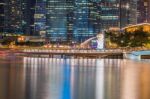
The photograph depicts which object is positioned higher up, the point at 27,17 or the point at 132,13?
the point at 132,13

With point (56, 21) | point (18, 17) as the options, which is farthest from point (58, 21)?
point (18, 17)

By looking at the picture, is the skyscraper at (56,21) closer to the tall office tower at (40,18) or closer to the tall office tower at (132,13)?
the tall office tower at (40,18)

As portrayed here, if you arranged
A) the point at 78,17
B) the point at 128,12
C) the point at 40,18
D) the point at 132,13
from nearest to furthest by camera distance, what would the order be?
the point at 132,13
the point at 128,12
the point at 78,17
the point at 40,18

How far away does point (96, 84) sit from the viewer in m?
30.8

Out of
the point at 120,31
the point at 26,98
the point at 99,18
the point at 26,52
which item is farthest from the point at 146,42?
the point at 26,98

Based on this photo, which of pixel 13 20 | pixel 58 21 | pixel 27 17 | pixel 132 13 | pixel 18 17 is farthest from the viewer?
pixel 27 17

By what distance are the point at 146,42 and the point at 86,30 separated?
127 feet

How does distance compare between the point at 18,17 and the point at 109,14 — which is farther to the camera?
the point at 18,17

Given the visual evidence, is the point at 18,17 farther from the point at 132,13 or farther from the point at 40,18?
the point at 132,13

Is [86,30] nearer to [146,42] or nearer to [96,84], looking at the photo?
[146,42]

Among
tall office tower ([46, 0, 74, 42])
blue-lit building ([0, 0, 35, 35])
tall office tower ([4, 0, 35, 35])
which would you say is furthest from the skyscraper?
tall office tower ([4, 0, 35, 35])

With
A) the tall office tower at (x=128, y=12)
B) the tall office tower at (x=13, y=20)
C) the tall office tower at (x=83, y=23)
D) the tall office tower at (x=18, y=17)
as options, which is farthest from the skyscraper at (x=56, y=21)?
the tall office tower at (x=128, y=12)

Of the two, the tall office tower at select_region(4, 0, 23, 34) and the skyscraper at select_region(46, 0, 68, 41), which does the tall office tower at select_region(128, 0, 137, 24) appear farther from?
the tall office tower at select_region(4, 0, 23, 34)

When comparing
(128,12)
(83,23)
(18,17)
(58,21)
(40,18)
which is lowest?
(83,23)
